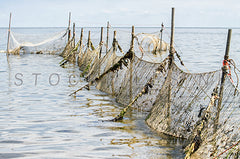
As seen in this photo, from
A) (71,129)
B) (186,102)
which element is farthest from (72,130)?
(186,102)

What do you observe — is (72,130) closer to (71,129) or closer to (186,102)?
(71,129)

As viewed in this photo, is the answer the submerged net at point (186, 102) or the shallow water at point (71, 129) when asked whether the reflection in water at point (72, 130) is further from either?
the submerged net at point (186, 102)

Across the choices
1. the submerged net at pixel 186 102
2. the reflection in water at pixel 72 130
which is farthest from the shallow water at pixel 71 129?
the submerged net at pixel 186 102

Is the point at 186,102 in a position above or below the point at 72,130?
above

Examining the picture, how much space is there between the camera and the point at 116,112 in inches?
346

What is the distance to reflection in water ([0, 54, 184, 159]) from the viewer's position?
581 cm

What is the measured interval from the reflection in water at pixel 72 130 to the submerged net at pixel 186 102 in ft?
1.21

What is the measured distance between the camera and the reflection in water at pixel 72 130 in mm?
5812

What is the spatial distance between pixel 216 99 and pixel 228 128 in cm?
51

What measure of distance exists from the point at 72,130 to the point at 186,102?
2544mm

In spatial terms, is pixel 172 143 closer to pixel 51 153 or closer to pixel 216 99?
pixel 216 99

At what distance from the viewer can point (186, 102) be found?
638cm

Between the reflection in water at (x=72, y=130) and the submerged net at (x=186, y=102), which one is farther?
the reflection in water at (x=72, y=130)

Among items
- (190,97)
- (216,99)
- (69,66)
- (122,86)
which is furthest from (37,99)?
(69,66)
